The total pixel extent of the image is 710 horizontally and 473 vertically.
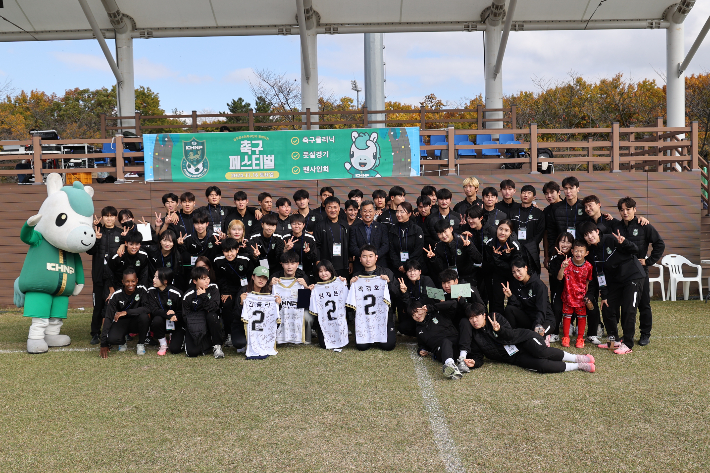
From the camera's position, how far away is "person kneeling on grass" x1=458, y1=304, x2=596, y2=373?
225 inches

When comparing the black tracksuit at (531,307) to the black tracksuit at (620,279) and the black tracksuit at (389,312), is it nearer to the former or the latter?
the black tracksuit at (620,279)

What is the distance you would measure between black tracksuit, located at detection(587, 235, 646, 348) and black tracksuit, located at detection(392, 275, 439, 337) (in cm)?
203

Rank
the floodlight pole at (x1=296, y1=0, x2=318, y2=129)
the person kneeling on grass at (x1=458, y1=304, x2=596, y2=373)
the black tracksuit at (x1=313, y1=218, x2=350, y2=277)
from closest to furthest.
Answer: the person kneeling on grass at (x1=458, y1=304, x2=596, y2=373), the black tracksuit at (x1=313, y1=218, x2=350, y2=277), the floodlight pole at (x1=296, y1=0, x2=318, y2=129)

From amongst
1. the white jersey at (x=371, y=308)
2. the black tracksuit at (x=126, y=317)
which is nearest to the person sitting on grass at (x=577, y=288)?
the white jersey at (x=371, y=308)

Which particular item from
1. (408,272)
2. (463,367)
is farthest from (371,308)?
(463,367)

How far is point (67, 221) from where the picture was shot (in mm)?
7043

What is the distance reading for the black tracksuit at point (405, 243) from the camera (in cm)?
736

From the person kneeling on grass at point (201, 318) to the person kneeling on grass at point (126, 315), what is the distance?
1.83 feet

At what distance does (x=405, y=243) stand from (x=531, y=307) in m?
1.80

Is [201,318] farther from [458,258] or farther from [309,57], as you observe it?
[309,57]

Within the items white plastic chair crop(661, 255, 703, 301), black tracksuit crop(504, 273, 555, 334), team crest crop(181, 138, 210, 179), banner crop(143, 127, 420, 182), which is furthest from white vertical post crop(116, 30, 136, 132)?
white plastic chair crop(661, 255, 703, 301)

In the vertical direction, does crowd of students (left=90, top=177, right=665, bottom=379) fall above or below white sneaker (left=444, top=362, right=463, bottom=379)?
above

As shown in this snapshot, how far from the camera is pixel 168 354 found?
677 centimetres

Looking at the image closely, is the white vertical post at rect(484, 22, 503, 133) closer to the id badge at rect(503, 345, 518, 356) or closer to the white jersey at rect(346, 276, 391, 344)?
the white jersey at rect(346, 276, 391, 344)
